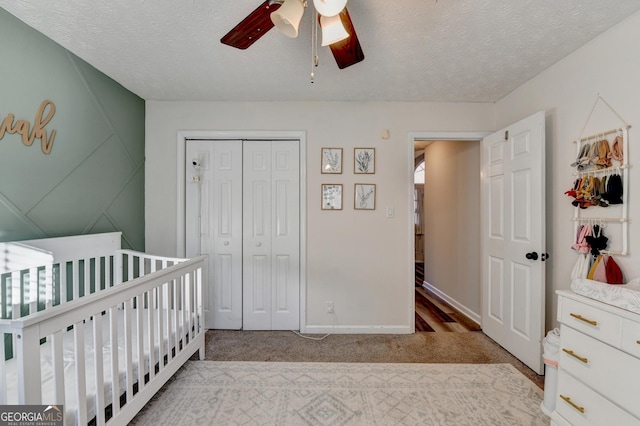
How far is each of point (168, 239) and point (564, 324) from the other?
3242 mm

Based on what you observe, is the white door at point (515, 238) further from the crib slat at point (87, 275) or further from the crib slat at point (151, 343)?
the crib slat at point (87, 275)

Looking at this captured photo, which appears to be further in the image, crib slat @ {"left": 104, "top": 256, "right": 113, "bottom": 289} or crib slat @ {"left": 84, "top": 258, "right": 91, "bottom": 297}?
crib slat @ {"left": 104, "top": 256, "right": 113, "bottom": 289}

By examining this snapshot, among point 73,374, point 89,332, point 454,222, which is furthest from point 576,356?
point 89,332

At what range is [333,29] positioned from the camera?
1228 millimetres

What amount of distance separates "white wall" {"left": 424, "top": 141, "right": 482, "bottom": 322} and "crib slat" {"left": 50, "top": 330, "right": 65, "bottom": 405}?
3.35 m

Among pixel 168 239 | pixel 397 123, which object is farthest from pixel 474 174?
pixel 168 239

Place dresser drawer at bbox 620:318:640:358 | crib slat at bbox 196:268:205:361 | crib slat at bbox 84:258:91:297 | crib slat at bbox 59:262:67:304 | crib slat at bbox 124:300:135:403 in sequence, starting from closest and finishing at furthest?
1. dresser drawer at bbox 620:318:640:358
2. crib slat at bbox 124:300:135:403
3. crib slat at bbox 59:262:67:304
4. crib slat at bbox 84:258:91:297
5. crib slat at bbox 196:268:205:361

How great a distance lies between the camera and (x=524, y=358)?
7.00ft

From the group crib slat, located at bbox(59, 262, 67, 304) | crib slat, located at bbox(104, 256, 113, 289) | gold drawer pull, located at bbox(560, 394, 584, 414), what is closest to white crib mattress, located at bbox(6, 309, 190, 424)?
crib slat, located at bbox(59, 262, 67, 304)

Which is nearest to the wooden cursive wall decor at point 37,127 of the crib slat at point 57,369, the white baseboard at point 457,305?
the crib slat at point 57,369

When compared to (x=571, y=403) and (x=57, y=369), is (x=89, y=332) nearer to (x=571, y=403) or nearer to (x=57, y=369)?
(x=57, y=369)

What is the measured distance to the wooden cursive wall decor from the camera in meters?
1.56

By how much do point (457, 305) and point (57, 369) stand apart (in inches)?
145

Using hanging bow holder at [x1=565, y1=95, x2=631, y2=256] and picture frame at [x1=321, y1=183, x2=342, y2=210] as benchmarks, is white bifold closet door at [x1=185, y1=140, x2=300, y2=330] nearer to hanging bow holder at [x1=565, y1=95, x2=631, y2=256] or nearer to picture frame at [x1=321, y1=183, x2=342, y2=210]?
picture frame at [x1=321, y1=183, x2=342, y2=210]
